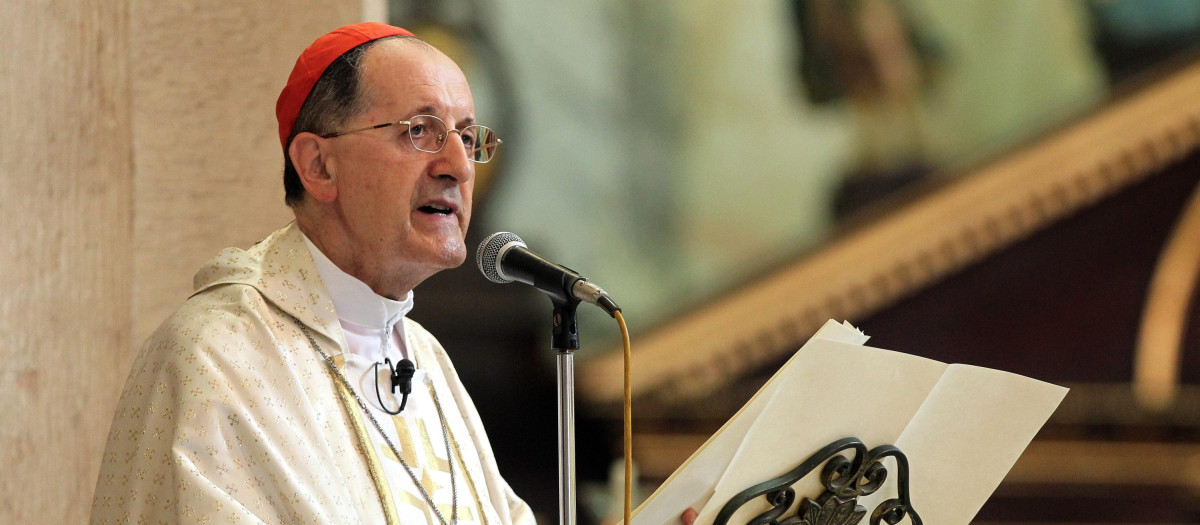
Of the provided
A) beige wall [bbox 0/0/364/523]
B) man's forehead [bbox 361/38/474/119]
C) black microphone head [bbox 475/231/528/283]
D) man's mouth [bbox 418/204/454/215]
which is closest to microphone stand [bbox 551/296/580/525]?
black microphone head [bbox 475/231/528/283]

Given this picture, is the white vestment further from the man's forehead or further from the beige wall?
the beige wall

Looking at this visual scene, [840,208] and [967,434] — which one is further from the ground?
[840,208]

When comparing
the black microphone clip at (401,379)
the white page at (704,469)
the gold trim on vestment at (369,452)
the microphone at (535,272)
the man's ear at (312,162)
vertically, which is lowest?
the gold trim on vestment at (369,452)

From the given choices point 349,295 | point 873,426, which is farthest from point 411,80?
point 873,426

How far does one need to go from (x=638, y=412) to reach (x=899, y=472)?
93.0 inches

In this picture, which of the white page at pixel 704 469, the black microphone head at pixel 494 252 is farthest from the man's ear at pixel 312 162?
the white page at pixel 704 469

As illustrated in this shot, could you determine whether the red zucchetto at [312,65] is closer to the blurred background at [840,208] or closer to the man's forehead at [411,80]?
the man's forehead at [411,80]

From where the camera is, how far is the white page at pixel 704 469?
1688 mm

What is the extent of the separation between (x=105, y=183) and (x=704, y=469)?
1.62 meters

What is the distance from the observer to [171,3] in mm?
2793

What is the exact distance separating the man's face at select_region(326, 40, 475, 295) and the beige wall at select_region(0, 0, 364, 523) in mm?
613

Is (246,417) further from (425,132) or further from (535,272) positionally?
(425,132)

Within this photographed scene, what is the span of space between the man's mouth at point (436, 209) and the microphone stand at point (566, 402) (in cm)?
50

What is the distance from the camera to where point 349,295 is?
2.20m
